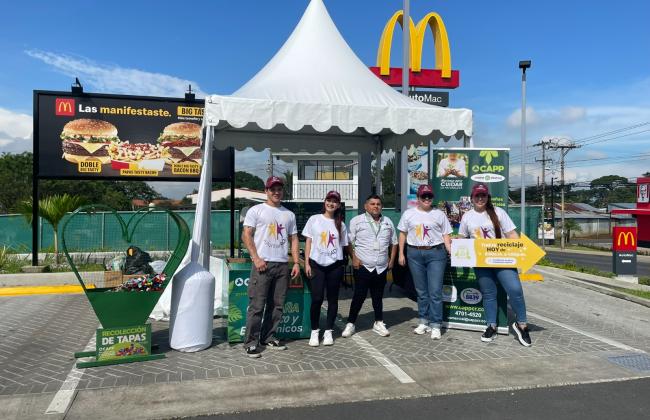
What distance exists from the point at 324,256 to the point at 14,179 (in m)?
47.9

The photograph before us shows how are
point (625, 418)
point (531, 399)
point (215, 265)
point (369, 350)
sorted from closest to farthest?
point (625, 418)
point (531, 399)
point (369, 350)
point (215, 265)

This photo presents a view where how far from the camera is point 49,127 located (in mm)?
11086

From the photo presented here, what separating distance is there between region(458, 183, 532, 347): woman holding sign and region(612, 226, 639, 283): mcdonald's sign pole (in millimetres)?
8898

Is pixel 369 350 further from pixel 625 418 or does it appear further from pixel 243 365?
pixel 625 418

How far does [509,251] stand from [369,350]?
6.64ft

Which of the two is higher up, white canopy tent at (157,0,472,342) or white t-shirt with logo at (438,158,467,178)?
white canopy tent at (157,0,472,342)

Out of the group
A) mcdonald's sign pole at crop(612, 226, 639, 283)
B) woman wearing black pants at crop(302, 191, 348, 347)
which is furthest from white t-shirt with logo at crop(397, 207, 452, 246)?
mcdonald's sign pole at crop(612, 226, 639, 283)

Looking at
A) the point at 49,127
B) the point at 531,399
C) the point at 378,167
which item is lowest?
the point at 531,399

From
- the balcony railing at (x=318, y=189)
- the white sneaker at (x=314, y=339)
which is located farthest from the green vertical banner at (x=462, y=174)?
the balcony railing at (x=318, y=189)

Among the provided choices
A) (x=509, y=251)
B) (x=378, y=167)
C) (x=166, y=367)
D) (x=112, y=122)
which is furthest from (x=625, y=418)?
(x=112, y=122)

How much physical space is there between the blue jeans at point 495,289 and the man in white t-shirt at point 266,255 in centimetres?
234

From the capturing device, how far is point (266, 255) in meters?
5.29

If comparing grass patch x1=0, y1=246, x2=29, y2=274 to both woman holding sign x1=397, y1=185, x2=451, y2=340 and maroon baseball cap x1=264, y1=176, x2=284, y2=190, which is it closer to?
maroon baseball cap x1=264, y1=176, x2=284, y2=190

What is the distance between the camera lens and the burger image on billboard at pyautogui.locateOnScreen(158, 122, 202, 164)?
38.5ft
